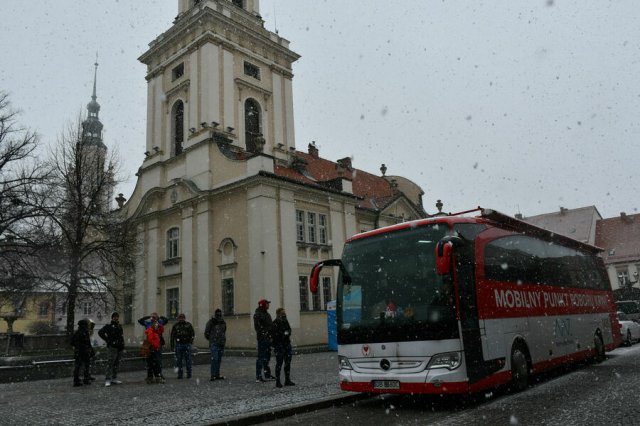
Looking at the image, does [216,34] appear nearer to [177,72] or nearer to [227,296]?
[177,72]

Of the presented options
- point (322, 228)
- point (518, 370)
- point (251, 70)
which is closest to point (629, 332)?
point (518, 370)

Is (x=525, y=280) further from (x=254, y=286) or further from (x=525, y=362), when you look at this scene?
(x=254, y=286)

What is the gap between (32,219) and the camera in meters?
23.0

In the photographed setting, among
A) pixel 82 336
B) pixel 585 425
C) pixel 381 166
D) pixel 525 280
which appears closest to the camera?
pixel 585 425

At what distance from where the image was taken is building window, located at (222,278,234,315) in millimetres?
25859

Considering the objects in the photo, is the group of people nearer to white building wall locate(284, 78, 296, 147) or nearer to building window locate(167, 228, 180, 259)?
building window locate(167, 228, 180, 259)

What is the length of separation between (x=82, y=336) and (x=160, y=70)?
24.5 m

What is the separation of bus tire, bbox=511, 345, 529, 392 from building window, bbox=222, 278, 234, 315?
59.2ft

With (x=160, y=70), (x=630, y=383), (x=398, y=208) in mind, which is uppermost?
(x=160, y=70)

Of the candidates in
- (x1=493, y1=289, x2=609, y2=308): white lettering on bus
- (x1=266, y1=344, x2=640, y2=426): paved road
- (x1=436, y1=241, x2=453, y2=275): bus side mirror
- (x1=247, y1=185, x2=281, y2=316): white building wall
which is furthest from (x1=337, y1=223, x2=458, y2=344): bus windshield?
(x1=247, y1=185, x2=281, y2=316): white building wall

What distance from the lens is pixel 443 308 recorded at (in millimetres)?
8125

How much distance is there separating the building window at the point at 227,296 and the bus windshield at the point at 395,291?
1719 cm

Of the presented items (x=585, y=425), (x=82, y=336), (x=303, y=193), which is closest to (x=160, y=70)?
(x=303, y=193)

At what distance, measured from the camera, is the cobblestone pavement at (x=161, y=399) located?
26.8 feet
